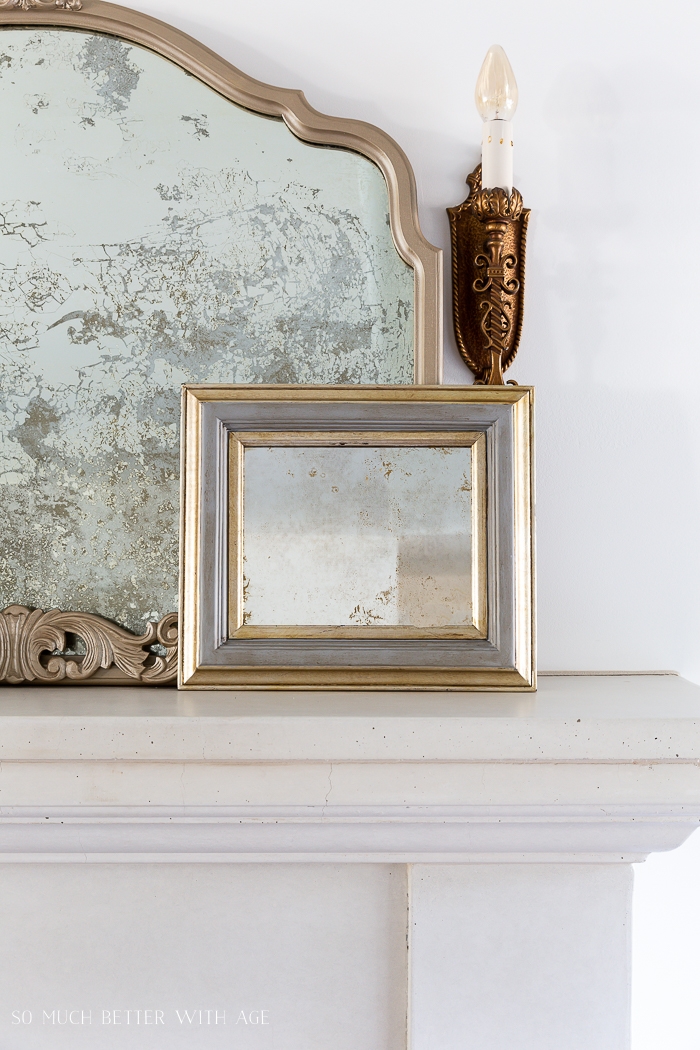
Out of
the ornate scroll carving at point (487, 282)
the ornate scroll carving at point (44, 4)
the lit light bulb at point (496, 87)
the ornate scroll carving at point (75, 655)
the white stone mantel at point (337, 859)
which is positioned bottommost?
the white stone mantel at point (337, 859)

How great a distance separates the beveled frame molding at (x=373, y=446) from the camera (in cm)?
69

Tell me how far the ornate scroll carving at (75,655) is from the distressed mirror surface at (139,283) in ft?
0.09

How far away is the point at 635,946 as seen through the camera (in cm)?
81

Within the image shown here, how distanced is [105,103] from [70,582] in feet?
1.59

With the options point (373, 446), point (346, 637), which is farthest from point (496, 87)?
point (346, 637)

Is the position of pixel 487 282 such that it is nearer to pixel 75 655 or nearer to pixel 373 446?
pixel 373 446

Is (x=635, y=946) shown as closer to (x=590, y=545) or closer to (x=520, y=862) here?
(x=520, y=862)

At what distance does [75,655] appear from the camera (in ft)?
2.44

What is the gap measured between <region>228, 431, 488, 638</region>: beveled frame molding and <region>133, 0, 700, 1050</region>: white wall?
0.46ft

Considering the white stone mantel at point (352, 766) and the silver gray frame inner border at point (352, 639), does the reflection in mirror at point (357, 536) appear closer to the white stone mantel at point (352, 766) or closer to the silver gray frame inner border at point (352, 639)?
the silver gray frame inner border at point (352, 639)

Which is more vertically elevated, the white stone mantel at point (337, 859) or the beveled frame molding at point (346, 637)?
the beveled frame molding at point (346, 637)

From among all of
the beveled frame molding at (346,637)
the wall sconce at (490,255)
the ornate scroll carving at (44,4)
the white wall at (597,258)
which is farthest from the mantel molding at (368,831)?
the ornate scroll carving at (44,4)

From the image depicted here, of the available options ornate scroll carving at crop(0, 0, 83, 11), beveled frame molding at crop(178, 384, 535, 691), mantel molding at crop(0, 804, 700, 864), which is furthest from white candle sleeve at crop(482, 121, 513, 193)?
mantel molding at crop(0, 804, 700, 864)

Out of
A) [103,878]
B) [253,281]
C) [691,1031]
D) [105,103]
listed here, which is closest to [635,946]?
[691,1031]
